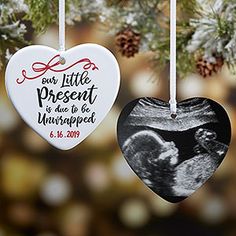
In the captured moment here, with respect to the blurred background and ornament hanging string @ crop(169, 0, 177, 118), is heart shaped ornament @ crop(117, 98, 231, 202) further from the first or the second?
the blurred background

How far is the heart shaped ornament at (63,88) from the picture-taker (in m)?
0.77

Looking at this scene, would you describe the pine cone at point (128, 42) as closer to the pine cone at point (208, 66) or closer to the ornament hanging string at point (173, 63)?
the pine cone at point (208, 66)

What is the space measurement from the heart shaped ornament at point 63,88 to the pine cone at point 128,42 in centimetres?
39

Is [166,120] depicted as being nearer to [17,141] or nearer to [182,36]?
[182,36]

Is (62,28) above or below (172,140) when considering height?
above

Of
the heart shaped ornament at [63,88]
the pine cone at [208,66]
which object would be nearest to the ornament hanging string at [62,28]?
the heart shaped ornament at [63,88]

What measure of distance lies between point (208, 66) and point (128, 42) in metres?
0.15

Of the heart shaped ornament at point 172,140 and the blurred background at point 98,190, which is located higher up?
the heart shaped ornament at point 172,140

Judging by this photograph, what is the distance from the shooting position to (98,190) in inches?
47.6

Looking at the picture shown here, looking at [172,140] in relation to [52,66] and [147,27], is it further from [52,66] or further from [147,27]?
[147,27]

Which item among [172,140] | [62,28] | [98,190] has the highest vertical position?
[62,28]

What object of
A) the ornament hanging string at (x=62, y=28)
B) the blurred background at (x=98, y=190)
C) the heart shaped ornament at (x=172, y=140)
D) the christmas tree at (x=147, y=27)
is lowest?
the blurred background at (x=98, y=190)

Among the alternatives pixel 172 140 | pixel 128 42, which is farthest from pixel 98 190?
pixel 172 140

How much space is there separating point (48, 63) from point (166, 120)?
158 mm
